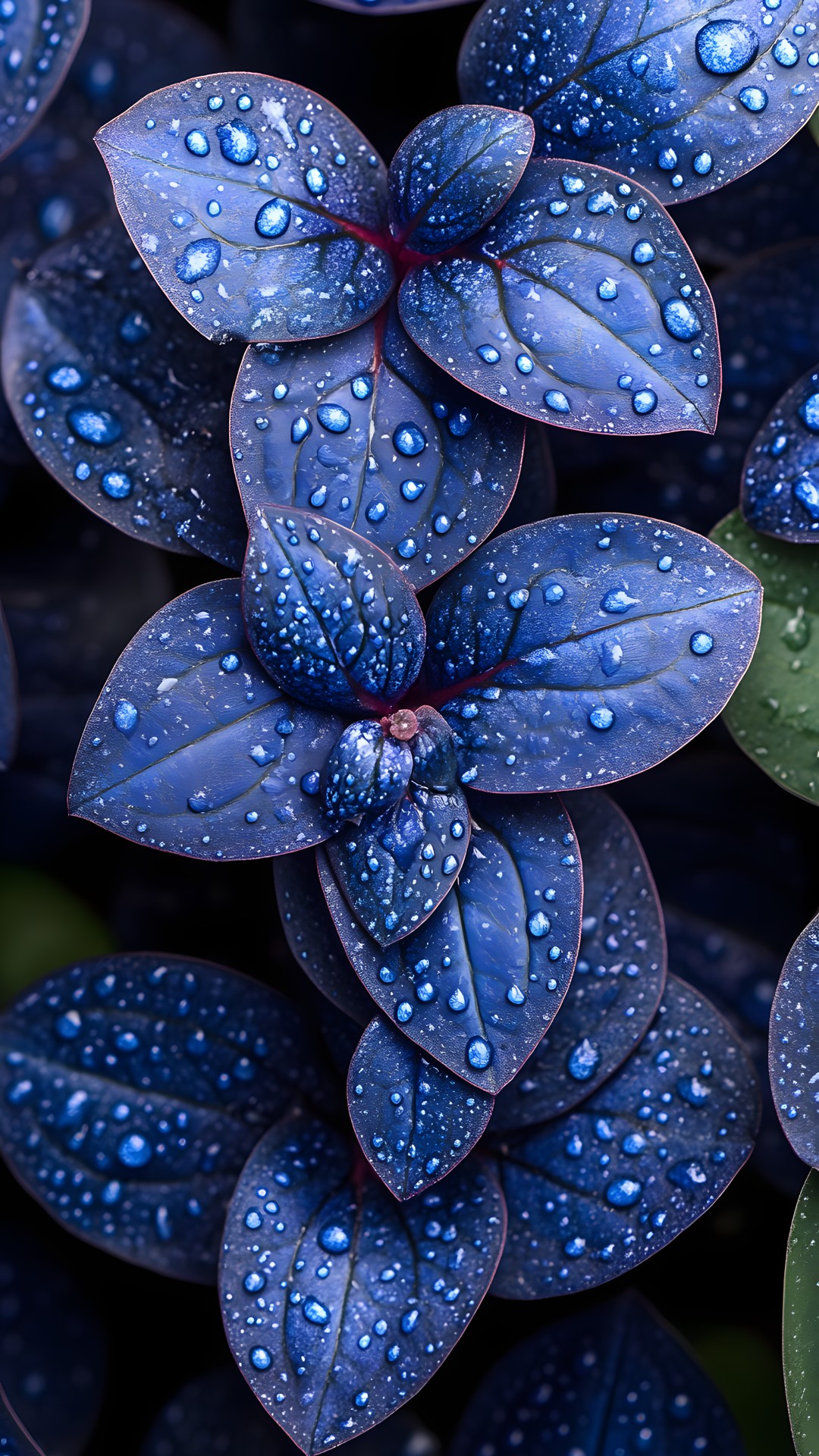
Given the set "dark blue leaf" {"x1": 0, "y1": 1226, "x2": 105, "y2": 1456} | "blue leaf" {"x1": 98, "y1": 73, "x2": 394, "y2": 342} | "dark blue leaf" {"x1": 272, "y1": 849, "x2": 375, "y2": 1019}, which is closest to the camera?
"blue leaf" {"x1": 98, "y1": 73, "x2": 394, "y2": 342}

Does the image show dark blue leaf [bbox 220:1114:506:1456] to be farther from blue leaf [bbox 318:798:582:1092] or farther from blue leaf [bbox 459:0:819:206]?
blue leaf [bbox 459:0:819:206]

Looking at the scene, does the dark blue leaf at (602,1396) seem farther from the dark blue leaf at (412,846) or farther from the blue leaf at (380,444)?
the blue leaf at (380,444)

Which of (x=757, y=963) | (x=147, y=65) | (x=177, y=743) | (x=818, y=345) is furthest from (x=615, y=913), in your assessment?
(x=147, y=65)

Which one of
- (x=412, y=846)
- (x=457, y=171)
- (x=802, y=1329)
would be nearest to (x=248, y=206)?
(x=457, y=171)

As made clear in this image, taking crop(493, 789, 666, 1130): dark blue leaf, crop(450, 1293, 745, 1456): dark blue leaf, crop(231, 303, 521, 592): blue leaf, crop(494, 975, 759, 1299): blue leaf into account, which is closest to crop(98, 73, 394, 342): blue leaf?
crop(231, 303, 521, 592): blue leaf

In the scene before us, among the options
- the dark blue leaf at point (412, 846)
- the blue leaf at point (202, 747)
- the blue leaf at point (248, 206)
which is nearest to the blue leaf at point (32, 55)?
the blue leaf at point (248, 206)
